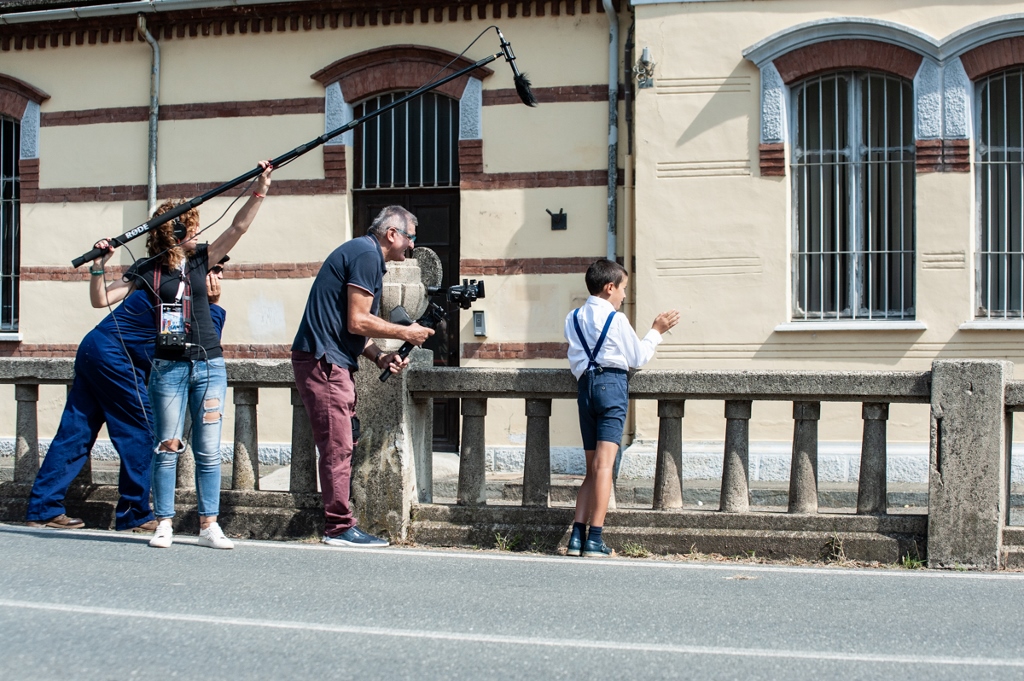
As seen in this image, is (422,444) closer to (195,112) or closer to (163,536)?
(163,536)

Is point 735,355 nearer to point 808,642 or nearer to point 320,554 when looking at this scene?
point 320,554

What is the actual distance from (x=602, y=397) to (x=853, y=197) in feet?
19.0

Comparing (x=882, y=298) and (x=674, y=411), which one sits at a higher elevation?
(x=882, y=298)

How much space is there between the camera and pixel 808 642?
15.8 ft

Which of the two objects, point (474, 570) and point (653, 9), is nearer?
point (474, 570)

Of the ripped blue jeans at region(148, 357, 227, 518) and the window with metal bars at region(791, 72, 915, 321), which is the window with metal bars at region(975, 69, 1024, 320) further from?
the ripped blue jeans at region(148, 357, 227, 518)

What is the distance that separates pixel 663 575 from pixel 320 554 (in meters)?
1.97

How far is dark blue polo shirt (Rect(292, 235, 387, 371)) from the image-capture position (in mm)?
6910

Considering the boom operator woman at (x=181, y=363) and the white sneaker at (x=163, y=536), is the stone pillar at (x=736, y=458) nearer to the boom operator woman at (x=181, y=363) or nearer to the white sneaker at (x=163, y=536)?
the boom operator woman at (x=181, y=363)

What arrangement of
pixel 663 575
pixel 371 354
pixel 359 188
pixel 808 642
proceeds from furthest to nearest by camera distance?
pixel 359 188
pixel 371 354
pixel 663 575
pixel 808 642

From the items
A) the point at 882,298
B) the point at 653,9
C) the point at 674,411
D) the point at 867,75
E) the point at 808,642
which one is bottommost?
the point at 808,642

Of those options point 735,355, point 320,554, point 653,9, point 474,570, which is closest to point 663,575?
point 474,570

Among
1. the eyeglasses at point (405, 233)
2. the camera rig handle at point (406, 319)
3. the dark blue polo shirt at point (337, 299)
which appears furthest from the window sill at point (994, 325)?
the dark blue polo shirt at point (337, 299)

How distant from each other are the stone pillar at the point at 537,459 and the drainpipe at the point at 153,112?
294 inches
